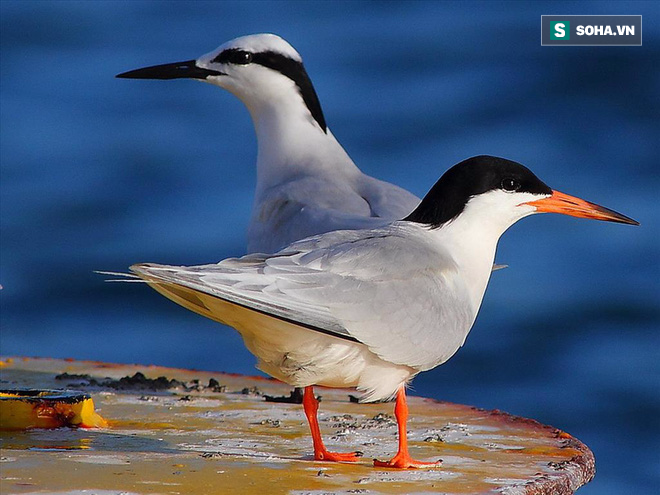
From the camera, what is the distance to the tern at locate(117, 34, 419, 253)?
4680mm

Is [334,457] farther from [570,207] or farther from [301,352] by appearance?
[570,207]

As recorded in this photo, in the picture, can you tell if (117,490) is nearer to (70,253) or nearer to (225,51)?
(225,51)

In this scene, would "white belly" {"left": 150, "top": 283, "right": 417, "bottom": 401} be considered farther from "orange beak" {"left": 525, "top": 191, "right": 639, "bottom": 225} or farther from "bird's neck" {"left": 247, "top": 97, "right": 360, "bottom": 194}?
"bird's neck" {"left": 247, "top": 97, "right": 360, "bottom": 194}

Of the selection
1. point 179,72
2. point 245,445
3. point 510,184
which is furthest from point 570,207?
point 179,72

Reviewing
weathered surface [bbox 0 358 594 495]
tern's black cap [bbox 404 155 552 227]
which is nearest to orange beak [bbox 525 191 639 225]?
tern's black cap [bbox 404 155 552 227]

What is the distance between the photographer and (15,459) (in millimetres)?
3180

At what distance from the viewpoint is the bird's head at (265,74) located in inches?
211

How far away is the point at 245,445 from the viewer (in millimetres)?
3545

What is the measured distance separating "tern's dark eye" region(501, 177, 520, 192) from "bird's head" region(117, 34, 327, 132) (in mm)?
1753

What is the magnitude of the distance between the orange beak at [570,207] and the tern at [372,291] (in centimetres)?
3

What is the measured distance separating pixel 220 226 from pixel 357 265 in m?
6.18

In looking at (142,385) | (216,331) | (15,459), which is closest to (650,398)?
(216,331)

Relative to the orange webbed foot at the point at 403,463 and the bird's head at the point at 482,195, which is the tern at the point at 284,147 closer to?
the bird's head at the point at 482,195

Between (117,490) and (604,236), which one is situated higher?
(604,236)
